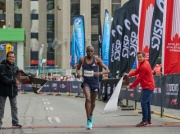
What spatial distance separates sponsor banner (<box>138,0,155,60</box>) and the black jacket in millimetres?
7259

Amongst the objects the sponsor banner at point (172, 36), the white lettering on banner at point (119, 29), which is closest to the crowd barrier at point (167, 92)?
the sponsor banner at point (172, 36)

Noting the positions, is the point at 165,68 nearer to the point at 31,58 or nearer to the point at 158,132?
the point at 158,132

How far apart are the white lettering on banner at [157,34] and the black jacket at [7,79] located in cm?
596

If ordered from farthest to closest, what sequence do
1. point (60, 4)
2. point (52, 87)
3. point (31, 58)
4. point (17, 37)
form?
point (31, 58) < point (60, 4) < point (17, 37) < point (52, 87)

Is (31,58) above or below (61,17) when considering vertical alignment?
below

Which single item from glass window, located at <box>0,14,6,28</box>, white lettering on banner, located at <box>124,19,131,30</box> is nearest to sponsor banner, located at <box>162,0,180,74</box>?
white lettering on banner, located at <box>124,19,131,30</box>

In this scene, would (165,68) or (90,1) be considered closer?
(165,68)

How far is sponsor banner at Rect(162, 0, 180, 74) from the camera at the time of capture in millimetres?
13883

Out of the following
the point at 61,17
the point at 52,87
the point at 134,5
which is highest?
the point at 61,17

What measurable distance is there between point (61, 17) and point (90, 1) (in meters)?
5.16

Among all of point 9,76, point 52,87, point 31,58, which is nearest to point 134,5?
point 9,76

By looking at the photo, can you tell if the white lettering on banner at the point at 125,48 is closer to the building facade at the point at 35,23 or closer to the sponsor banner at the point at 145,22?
the sponsor banner at the point at 145,22

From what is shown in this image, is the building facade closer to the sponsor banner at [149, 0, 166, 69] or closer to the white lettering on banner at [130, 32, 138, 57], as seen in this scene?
the white lettering on banner at [130, 32, 138, 57]

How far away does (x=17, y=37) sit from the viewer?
7050cm
